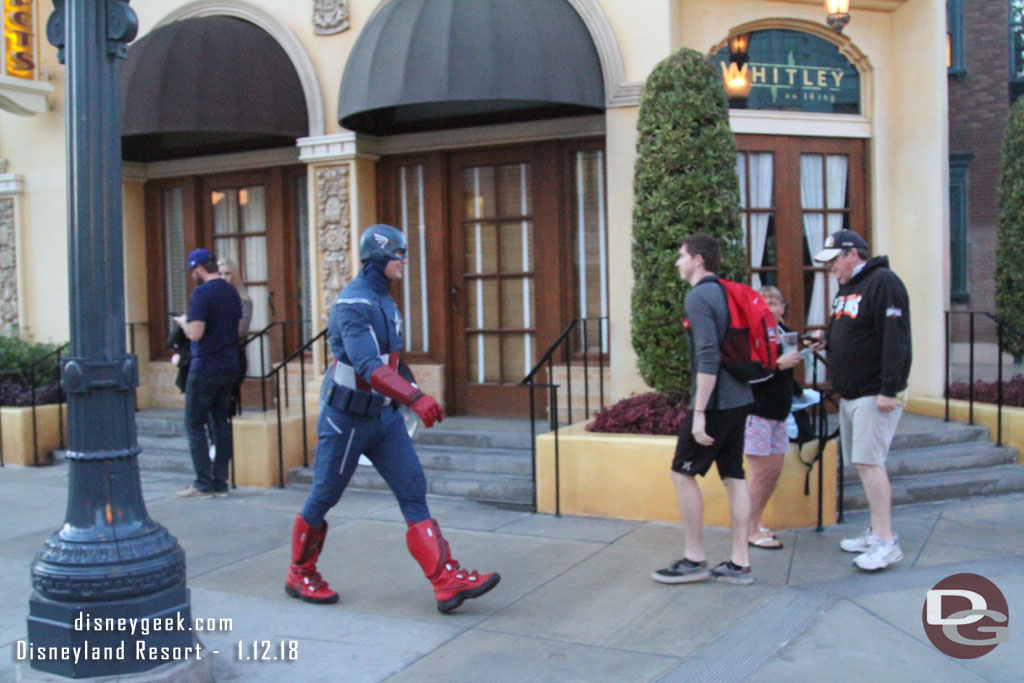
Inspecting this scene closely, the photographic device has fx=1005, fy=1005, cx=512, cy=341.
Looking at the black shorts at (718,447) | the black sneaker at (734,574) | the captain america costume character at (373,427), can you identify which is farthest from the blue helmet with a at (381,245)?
the black sneaker at (734,574)

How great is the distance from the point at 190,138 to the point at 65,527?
700 cm

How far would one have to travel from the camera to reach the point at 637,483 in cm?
690

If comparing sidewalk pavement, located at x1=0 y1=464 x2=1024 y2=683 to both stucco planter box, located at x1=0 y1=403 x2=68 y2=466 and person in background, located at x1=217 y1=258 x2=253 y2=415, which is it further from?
stucco planter box, located at x1=0 y1=403 x2=68 y2=466

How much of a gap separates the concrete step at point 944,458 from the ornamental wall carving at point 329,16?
6.01m

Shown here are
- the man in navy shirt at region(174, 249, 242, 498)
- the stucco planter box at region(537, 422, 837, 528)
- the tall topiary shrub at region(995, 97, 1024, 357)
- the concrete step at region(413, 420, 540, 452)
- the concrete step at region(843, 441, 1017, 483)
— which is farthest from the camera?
the tall topiary shrub at region(995, 97, 1024, 357)

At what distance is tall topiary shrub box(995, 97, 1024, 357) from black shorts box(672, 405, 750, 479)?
15.3 feet

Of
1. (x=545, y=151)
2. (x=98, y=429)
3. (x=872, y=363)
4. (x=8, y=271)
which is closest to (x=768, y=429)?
(x=872, y=363)

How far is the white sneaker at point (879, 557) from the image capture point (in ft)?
18.3

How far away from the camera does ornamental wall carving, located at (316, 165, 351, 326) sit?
31.1 feet

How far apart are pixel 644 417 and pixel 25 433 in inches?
241

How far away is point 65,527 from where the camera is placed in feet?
13.3

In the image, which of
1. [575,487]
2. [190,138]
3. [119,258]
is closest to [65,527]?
[119,258]

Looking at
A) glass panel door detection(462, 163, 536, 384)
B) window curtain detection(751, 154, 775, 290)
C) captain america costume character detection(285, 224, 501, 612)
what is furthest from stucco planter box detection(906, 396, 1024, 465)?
captain america costume character detection(285, 224, 501, 612)

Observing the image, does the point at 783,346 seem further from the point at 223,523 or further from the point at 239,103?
the point at 239,103
